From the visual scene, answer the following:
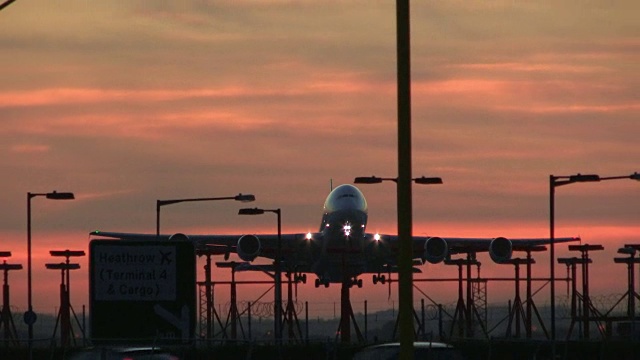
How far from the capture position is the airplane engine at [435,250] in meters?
69.6

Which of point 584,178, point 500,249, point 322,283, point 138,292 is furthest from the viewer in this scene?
point 322,283

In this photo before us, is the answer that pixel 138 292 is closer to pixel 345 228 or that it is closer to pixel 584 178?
pixel 584 178

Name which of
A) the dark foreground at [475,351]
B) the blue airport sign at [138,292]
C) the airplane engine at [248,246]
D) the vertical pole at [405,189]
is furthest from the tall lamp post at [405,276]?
the airplane engine at [248,246]

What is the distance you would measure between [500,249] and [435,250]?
3193mm

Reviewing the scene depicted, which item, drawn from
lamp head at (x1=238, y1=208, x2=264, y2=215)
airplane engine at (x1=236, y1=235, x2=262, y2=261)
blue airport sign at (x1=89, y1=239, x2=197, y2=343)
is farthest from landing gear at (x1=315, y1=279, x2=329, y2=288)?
blue airport sign at (x1=89, y1=239, x2=197, y2=343)

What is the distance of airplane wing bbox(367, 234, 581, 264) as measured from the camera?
69500mm

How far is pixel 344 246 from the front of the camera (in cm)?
6969

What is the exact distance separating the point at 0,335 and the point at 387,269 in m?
22.4

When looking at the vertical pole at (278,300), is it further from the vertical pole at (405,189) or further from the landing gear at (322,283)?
the vertical pole at (405,189)

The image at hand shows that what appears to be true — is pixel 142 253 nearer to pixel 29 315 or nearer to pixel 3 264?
pixel 29 315

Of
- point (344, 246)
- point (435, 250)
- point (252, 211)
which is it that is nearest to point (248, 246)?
point (344, 246)

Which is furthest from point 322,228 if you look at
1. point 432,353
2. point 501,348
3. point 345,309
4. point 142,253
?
point 142,253

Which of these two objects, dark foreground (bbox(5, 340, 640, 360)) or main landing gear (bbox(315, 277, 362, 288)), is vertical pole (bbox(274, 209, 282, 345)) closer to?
main landing gear (bbox(315, 277, 362, 288))

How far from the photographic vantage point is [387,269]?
73.1m
